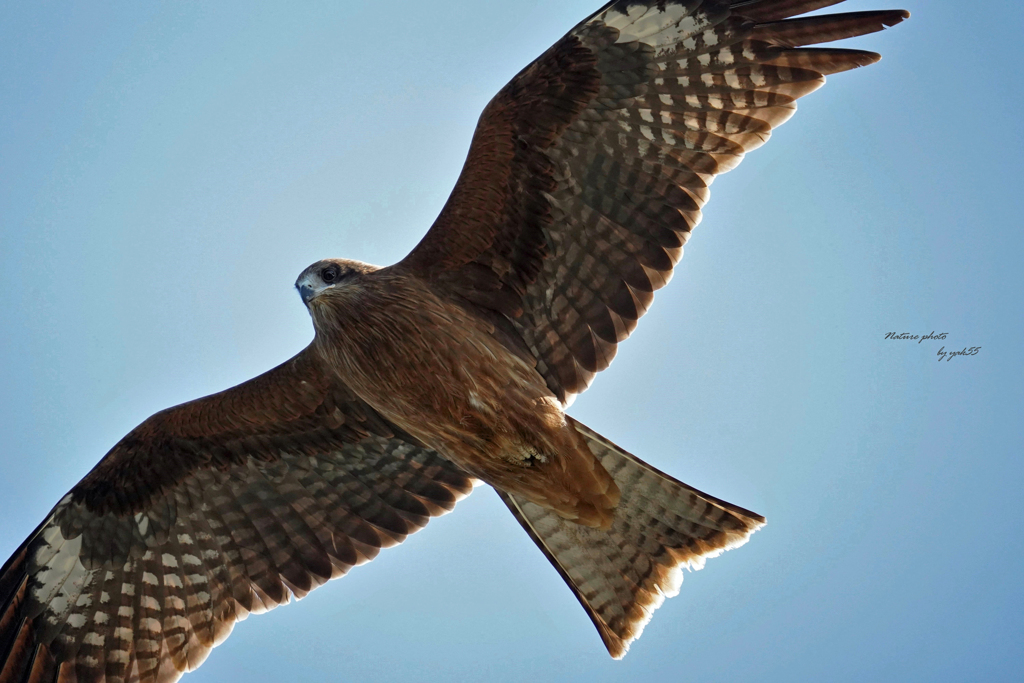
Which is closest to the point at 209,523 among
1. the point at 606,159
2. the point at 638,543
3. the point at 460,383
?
the point at 460,383

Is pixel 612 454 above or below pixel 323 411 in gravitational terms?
below

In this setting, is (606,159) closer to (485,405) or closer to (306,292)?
(485,405)

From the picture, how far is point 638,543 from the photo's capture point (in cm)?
607

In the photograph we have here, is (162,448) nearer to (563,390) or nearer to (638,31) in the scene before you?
(563,390)

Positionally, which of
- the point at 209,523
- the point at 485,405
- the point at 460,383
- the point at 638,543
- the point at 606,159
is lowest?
the point at 638,543

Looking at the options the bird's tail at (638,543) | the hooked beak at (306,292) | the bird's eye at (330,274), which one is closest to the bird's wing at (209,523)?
the hooked beak at (306,292)

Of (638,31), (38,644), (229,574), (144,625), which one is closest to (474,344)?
(638,31)

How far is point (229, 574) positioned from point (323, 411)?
59.3 inches

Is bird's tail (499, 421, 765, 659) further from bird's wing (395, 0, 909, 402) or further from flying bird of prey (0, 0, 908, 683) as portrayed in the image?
bird's wing (395, 0, 909, 402)

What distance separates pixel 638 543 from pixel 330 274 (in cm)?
296

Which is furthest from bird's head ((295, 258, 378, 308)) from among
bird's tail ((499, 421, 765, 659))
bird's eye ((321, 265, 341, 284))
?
bird's tail ((499, 421, 765, 659))

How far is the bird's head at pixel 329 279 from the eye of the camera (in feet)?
19.7

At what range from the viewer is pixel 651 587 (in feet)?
19.8

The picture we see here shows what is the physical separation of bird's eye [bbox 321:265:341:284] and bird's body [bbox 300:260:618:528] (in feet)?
0.55
